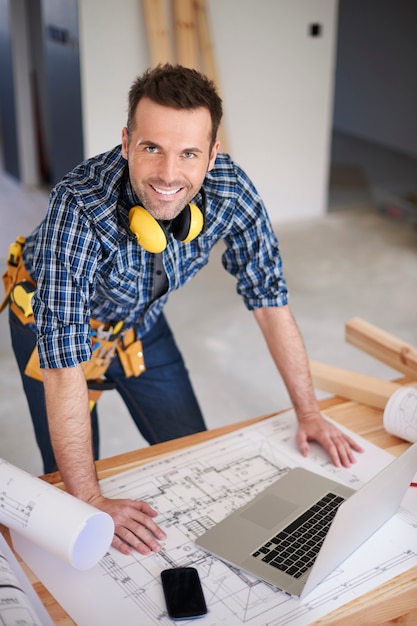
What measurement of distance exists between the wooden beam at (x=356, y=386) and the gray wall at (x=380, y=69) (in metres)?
5.63

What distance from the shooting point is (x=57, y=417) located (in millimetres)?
1616

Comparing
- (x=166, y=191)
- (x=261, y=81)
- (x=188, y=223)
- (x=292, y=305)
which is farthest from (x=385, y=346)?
(x=261, y=81)

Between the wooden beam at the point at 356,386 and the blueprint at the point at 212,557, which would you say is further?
the wooden beam at the point at 356,386

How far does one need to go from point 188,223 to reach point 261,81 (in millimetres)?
3825

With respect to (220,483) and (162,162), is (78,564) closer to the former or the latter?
(220,483)

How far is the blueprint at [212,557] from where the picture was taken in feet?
4.31

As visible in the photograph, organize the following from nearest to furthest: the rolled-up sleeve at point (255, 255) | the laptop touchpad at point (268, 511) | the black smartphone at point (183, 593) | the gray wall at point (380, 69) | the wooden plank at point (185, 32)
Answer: the black smartphone at point (183, 593), the laptop touchpad at point (268, 511), the rolled-up sleeve at point (255, 255), the wooden plank at point (185, 32), the gray wall at point (380, 69)

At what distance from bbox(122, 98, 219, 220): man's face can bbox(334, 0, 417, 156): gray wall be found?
5989mm

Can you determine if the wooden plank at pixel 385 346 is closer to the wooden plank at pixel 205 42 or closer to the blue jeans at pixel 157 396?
the blue jeans at pixel 157 396

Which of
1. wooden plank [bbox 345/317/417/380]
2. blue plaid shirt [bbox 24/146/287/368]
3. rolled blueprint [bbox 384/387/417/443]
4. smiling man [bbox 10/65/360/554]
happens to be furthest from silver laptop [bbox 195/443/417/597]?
wooden plank [bbox 345/317/417/380]

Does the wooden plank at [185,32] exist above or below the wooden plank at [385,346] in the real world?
above

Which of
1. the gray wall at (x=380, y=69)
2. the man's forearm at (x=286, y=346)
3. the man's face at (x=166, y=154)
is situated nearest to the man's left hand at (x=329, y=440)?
the man's forearm at (x=286, y=346)

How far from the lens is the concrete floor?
11.2ft

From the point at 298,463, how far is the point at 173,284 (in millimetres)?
537
